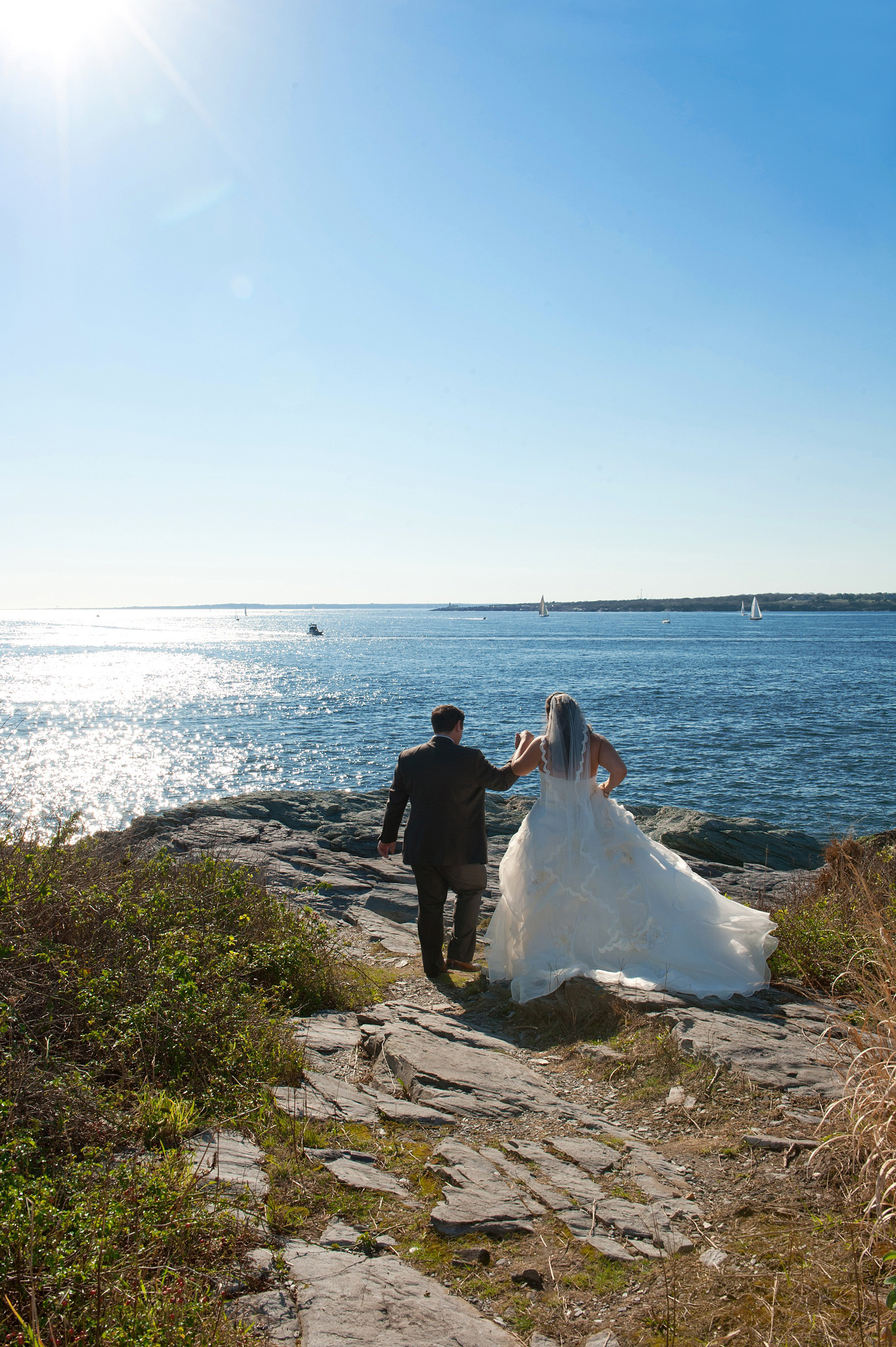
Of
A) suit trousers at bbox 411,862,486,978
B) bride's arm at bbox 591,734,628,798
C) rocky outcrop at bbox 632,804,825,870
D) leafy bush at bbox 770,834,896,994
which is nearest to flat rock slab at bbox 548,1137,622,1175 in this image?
leafy bush at bbox 770,834,896,994

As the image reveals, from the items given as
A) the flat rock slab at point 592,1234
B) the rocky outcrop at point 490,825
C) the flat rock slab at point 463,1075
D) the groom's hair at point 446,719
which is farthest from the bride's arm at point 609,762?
the rocky outcrop at point 490,825

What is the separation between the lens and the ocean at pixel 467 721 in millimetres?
28312

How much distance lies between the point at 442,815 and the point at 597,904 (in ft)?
5.27

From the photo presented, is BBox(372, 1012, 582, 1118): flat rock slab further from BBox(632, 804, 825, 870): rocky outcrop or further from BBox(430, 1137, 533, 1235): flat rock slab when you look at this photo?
BBox(632, 804, 825, 870): rocky outcrop

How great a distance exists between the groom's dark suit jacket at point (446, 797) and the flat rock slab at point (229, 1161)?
11.5 feet

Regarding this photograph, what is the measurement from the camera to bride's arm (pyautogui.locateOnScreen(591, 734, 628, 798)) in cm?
743

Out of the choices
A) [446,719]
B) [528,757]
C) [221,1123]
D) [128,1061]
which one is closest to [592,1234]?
[221,1123]

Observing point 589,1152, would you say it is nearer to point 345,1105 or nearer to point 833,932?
point 345,1105

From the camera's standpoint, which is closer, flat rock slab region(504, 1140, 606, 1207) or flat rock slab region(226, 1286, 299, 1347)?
flat rock slab region(226, 1286, 299, 1347)

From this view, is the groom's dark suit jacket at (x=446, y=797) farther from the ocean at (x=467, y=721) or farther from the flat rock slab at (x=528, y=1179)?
the ocean at (x=467, y=721)

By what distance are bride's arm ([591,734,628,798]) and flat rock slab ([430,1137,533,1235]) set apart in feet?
12.2

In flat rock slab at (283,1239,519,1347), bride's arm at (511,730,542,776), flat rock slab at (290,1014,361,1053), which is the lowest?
flat rock slab at (290,1014,361,1053)

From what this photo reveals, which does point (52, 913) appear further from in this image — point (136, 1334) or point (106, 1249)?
point (136, 1334)

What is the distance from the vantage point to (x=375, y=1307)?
3066 mm
